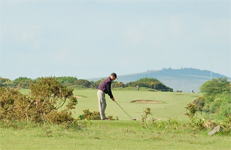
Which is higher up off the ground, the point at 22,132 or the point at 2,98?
the point at 2,98

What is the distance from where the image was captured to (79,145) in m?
10.1

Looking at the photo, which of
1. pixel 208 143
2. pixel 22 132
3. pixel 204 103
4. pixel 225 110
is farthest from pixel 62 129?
pixel 204 103

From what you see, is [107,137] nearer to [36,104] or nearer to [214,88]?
[36,104]

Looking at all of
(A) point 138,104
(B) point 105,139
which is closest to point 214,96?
(A) point 138,104

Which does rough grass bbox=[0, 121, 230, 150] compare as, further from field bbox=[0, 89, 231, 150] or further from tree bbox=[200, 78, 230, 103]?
tree bbox=[200, 78, 230, 103]

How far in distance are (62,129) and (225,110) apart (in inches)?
544

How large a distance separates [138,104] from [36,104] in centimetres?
1366

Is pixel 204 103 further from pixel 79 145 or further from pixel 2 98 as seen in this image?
pixel 79 145

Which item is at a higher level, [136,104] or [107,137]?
[136,104]

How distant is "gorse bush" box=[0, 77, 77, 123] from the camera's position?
43.6 ft

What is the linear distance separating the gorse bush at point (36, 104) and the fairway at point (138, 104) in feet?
21.4

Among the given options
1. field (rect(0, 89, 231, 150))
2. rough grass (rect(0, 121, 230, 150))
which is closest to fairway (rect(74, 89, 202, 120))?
field (rect(0, 89, 231, 150))

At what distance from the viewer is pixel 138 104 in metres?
27.1

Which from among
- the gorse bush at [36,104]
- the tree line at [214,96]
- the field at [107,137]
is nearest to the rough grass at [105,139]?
the field at [107,137]
